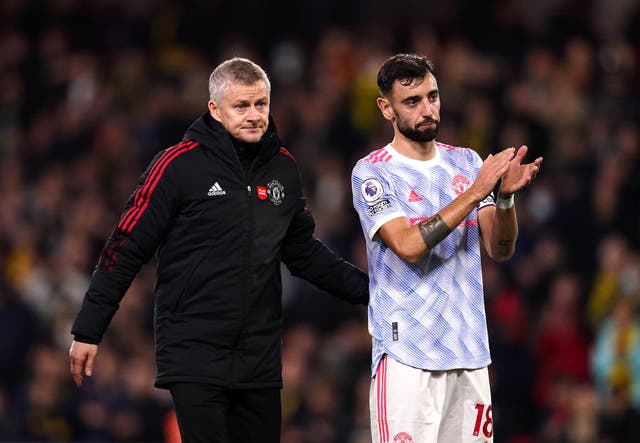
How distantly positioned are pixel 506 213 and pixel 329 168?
7.43 meters

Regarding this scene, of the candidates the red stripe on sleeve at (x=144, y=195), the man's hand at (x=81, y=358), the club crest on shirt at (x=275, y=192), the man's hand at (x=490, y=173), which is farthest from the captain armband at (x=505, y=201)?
the man's hand at (x=81, y=358)

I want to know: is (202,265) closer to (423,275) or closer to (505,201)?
(423,275)

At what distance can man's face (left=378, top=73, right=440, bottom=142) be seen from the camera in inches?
244

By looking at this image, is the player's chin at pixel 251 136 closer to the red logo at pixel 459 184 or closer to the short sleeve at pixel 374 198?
the short sleeve at pixel 374 198

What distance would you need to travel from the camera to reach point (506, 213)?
613 centimetres

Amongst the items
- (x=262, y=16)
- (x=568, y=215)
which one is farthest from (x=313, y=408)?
(x=262, y=16)

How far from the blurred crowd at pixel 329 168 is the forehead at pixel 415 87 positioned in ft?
15.7

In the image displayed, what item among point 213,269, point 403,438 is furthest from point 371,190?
point 403,438

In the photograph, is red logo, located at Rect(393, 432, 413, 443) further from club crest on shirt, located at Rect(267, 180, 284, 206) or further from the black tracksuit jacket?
club crest on shirt, located at Rect(267, 180, 284, 206)

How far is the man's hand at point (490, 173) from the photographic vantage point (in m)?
5.90

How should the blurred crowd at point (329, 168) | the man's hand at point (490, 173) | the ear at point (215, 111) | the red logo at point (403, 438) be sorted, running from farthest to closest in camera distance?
the blurred crowd at point (329, 168) → the ear at point (215, 111) → the red logo at point (403, 438) → the man's hand at point (490, 173)

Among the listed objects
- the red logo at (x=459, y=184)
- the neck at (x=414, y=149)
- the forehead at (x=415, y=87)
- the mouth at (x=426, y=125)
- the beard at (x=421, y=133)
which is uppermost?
the forehead at (x=415, y=87)

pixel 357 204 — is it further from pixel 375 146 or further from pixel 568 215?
pixel 375 146

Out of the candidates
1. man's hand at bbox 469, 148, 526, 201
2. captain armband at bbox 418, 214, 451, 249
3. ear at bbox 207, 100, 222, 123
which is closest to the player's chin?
ear at bbox 207, 100, 222, 123
